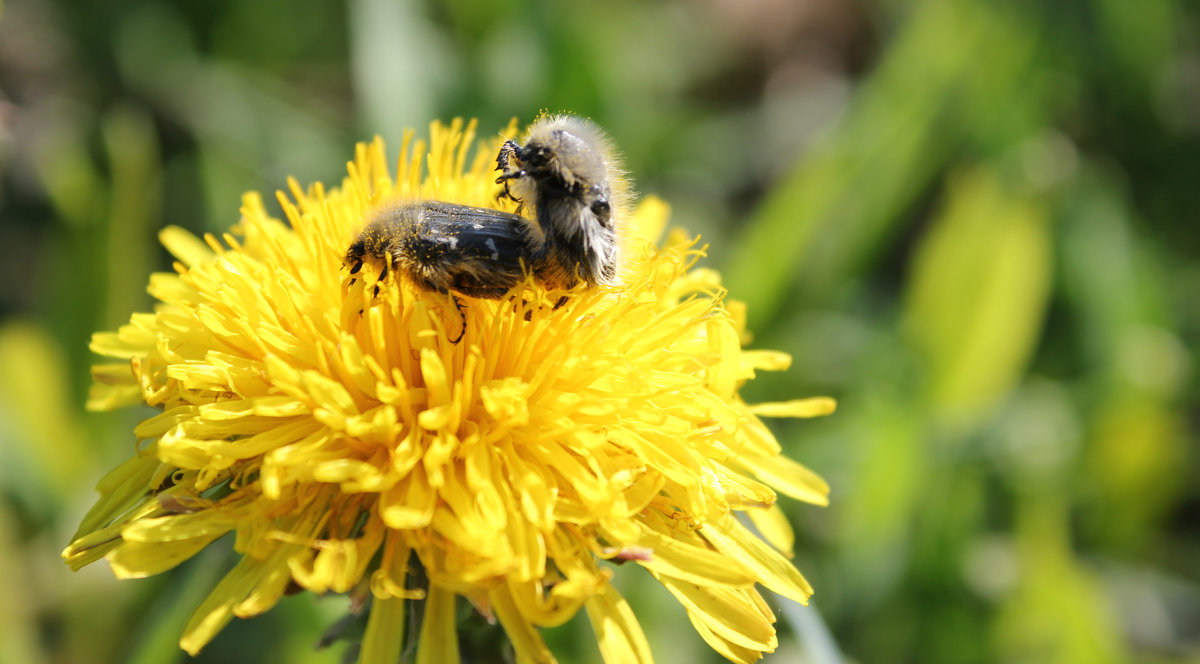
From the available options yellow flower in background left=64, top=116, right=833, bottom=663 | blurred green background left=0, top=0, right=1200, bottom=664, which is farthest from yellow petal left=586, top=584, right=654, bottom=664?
blurred green background left=0, top=0, right=1200, bottom=664

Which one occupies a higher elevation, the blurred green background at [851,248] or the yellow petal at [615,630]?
the blurred green background at [851,248]

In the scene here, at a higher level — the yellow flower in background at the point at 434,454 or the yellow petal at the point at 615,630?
the yellow flower in background at the point at 434,454

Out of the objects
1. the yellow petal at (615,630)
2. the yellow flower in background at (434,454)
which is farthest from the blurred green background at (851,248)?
the yellow petal at (615,630)

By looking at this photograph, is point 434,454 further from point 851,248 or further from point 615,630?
point 851,248

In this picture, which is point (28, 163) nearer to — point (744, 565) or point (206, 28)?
point (206, 28)

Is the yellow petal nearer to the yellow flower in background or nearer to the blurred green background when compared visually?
the yellow flower in background

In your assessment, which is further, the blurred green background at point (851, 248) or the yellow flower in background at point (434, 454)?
the blurred green background at point (851, 248)

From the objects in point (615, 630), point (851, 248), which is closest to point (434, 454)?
point (615, 630)

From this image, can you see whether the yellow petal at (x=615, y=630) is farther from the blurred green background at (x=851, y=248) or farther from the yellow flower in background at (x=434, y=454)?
the blurred green background at (x=851, y=248)
